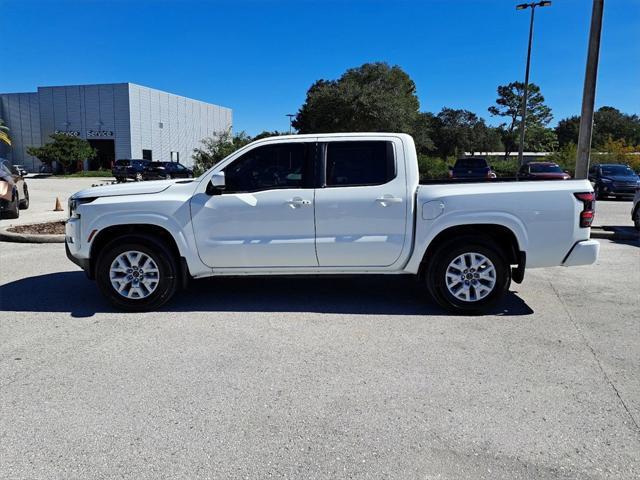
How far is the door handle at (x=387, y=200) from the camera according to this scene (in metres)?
5.14

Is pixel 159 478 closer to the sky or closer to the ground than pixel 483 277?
closer to the ground

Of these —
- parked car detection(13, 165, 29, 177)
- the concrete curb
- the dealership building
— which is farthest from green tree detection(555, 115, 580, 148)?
the concrete curb

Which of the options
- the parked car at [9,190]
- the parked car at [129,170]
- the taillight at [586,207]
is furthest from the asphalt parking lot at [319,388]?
the parked car at [129,170]

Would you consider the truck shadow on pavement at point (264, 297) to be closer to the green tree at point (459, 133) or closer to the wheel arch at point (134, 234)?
the wheel arch at point (134, 234)

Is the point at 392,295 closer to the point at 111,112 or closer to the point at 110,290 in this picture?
the point at 110,290

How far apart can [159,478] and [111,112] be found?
5571 cm

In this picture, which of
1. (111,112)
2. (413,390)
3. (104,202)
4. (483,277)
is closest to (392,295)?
(483,277)

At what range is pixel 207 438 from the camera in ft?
9.77

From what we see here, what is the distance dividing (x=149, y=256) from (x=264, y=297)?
142cm

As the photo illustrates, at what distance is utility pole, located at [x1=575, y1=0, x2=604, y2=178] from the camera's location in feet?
34.3

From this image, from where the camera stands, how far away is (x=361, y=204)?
5.16 m

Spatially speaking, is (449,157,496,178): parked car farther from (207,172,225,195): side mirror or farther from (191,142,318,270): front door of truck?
(207,172,225,195): side mirror

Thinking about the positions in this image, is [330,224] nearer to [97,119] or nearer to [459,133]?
[97,119]

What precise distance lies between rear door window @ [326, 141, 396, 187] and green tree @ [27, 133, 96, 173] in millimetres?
49401
